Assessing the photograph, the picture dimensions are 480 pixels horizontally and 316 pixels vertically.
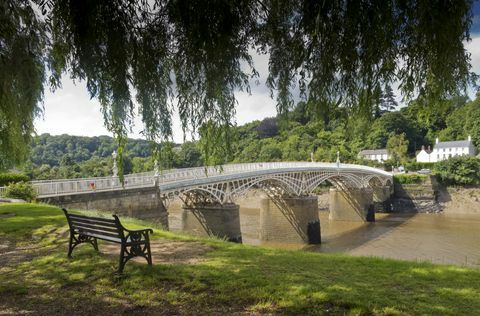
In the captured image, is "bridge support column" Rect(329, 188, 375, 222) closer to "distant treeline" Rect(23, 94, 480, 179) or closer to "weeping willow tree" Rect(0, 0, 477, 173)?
"distant treeline" Rect(23, 94, 480, 179)

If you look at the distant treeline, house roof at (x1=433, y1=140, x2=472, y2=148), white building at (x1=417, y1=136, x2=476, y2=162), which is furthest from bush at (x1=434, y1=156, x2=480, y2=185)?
house roof at (x1=433, y1=140, x2=472, y2=148)

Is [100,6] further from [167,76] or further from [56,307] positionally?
[56,307]

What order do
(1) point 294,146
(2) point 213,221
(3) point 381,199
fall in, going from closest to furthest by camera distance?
(2) point 213,221 < (3) point 381,199 < (1) point 294,146

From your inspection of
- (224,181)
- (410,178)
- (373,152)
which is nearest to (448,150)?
(373,152)

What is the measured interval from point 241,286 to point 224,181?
20405 mm

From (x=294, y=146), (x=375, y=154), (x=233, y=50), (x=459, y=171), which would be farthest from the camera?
(x=375, y=154)

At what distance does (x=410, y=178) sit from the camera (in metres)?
54.6

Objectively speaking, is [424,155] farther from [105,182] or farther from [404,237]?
[105,182]

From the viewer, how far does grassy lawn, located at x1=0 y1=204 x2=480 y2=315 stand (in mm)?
5039

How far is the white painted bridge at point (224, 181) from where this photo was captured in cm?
1794

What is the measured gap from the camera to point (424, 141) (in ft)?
276

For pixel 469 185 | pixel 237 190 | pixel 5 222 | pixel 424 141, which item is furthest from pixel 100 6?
pixel 424 141

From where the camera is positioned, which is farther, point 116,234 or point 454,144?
point 454,144

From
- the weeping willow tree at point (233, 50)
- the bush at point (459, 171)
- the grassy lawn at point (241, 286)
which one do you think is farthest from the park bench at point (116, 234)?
the bush at point (459, 171)
